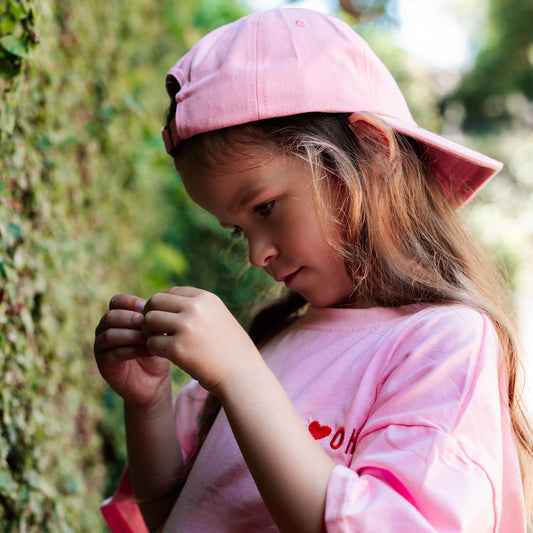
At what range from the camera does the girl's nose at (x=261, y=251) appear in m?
1.25

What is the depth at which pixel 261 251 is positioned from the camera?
4.12ft

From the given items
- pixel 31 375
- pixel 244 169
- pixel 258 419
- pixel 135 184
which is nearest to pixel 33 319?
pixel 31 375

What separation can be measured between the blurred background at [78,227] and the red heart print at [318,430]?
494 mm

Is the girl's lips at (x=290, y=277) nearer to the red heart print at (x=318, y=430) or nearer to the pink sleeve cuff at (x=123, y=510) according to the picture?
the red heart print at (x=318, y=430)

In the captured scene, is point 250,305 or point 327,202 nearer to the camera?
point 327,202

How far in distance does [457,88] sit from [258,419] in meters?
17.1

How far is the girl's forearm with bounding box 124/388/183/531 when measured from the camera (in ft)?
4.62

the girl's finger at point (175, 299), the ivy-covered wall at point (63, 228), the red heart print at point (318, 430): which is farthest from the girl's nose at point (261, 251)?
the ivy-covered wall at point (63, 228)

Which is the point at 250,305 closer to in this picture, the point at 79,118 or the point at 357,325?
the point at 357,325

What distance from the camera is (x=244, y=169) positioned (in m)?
1.20

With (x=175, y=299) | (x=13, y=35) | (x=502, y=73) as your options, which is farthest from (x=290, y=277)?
(x=502, y=73)

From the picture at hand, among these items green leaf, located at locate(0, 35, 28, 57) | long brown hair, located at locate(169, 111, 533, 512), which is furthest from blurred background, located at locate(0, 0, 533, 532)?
long brown hair, located at locate(169, 111, 533, 512)

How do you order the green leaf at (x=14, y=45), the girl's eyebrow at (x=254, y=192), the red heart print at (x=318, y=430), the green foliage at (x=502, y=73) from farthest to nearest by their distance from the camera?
the green foliage at (x=502, y=73)
the green leaf at (x=14, y=45)
the girl's eyebrow at (x=254, y=192)
the red heart print at (x=318, y=430)

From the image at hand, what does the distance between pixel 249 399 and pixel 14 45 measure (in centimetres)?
95
